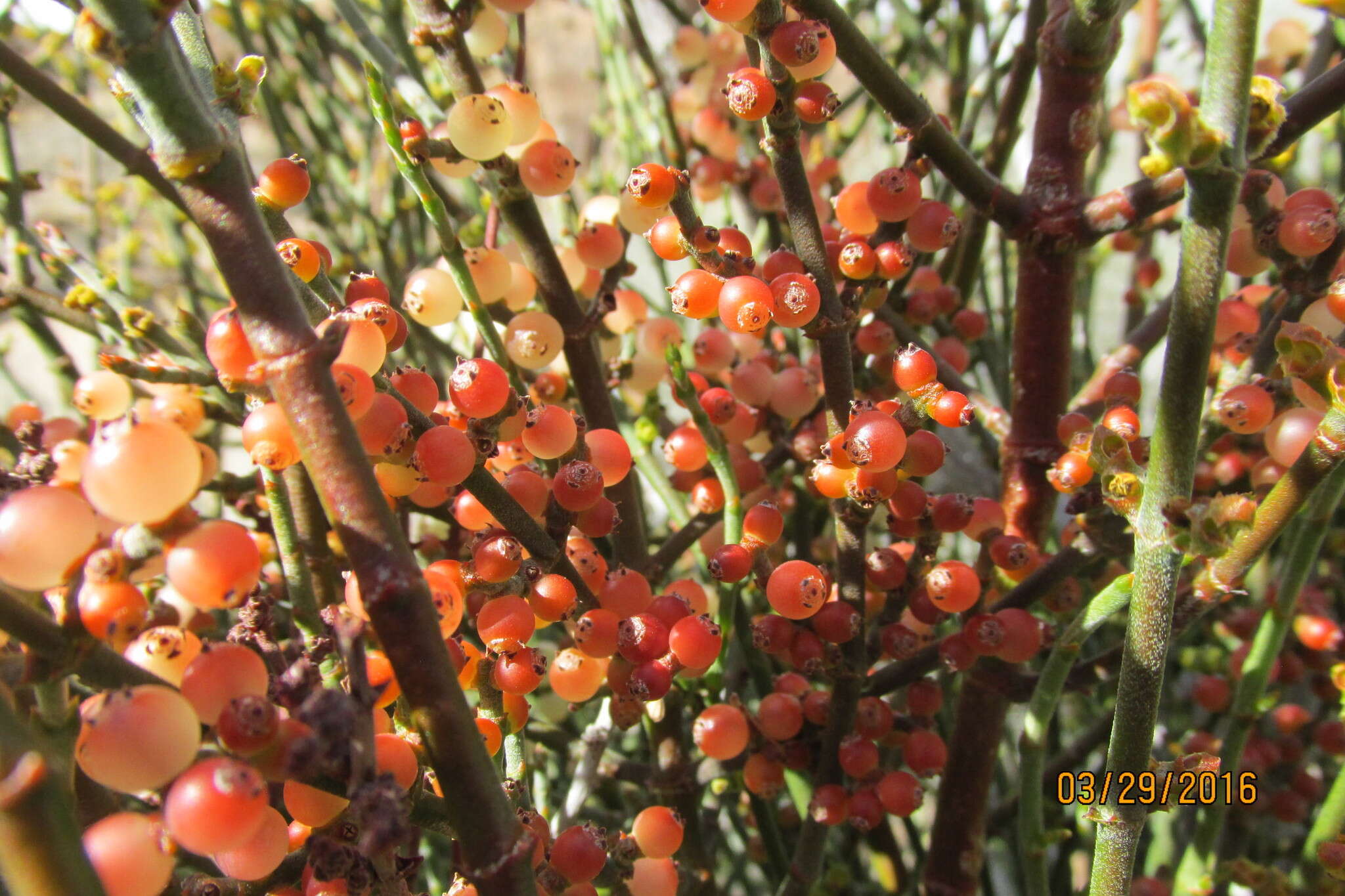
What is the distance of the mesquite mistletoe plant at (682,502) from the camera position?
0.43m

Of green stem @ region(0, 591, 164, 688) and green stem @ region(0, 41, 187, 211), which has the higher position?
green stem @ region(0, 41, 187, 211)

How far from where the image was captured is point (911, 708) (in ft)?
2.77

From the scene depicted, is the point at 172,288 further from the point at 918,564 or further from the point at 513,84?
the point at 918,564

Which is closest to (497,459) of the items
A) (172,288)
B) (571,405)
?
(571,405)

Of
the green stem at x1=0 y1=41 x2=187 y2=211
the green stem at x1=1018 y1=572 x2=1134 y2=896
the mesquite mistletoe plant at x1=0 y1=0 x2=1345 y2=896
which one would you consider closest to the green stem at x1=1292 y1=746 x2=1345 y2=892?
the mesquite mistletoe plant at x1=0 y1=0 x2=1345 y2=896

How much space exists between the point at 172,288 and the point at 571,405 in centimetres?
145

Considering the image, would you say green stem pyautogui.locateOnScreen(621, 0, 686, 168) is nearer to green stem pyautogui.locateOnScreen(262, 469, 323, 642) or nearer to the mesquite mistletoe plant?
the mesquite mistletoe plant

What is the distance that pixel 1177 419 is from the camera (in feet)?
1.60

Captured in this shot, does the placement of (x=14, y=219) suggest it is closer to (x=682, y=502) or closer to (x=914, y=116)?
(x=682, y=502)

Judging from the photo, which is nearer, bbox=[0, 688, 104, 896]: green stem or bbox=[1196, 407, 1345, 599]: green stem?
bbox=[0, 688, 104, 896]: green stem

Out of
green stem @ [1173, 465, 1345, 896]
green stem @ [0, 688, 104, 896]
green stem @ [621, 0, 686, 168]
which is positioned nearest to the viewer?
green stem @ [0, 688, 104, 896]

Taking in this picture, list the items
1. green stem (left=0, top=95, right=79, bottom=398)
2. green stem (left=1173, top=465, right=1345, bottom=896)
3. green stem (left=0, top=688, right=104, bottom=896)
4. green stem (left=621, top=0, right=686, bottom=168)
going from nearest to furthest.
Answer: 1. green stem (left=0, top=688, right=104, bottom=896)
2. green stem (left=1173, top=465, right=1345, bottom=896)
3. green stem (left=0, top=95, right=79, bottom=398)
4. green stem (left=621, top=0, right=686, bottom=168)

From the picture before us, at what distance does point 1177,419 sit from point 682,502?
0.55 meters

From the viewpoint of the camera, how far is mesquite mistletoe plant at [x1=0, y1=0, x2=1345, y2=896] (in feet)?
1.40
